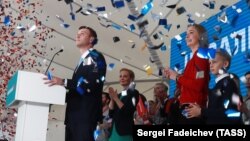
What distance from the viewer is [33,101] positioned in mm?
2744

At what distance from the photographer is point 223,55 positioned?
2896 mm

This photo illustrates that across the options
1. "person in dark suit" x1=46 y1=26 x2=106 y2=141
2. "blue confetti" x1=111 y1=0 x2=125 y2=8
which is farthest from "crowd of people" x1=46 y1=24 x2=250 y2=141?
"blue confetti" x1=111 y1=0 x2=125 y2=8

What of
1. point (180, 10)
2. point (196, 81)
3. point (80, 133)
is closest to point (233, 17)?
point (180, 10)

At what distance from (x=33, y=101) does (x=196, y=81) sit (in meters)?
1.17

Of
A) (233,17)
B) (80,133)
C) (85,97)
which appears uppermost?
(233,17)

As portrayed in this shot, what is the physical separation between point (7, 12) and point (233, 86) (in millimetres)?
4832

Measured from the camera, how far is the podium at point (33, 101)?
107 inches

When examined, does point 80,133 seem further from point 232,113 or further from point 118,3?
point 118,3

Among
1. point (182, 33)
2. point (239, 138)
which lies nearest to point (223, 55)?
point (239, 138)

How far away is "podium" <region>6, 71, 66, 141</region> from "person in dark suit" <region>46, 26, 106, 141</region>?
7 centimetres

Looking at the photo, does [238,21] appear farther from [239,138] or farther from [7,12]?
[7,12]

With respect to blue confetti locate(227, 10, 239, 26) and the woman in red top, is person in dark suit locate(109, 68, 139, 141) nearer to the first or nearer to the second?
the woman in red top

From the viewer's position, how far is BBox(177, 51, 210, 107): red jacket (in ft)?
9.49

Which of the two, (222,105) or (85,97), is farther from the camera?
(85,97)
